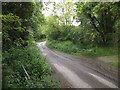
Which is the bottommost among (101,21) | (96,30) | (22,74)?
(22,74)

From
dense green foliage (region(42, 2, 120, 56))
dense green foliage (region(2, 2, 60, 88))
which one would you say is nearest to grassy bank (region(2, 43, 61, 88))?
dense green foliage (region(2, 2, 60, 88))

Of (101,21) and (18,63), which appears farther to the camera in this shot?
(101,21)

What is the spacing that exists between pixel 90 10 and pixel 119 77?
14.3 meters

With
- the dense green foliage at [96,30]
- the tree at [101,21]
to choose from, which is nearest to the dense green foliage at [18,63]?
the dense green foliage at [96,30]

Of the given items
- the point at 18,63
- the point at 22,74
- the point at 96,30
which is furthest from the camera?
the point at 96,30

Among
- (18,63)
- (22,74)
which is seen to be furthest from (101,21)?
(22,74)

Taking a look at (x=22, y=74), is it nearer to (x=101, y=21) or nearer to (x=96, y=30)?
(x=101, y=21)

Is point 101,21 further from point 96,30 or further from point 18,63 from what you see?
point 18,63

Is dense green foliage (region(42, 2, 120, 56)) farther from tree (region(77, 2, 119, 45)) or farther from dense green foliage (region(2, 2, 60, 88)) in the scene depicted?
dense green foliage (region(2, 2, 60, 88))

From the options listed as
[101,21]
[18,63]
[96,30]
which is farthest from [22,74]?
[96,30]

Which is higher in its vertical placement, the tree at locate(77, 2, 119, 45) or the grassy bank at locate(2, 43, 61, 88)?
the tree at locate(77, 2, 119, 45)

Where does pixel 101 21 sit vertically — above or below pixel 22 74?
above

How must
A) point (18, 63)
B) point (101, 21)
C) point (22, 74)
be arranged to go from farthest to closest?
point (101, 21), point (18, 63), point (22, 74)

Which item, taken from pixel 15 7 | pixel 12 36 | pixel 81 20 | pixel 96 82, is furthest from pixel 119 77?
pixel 81 20
